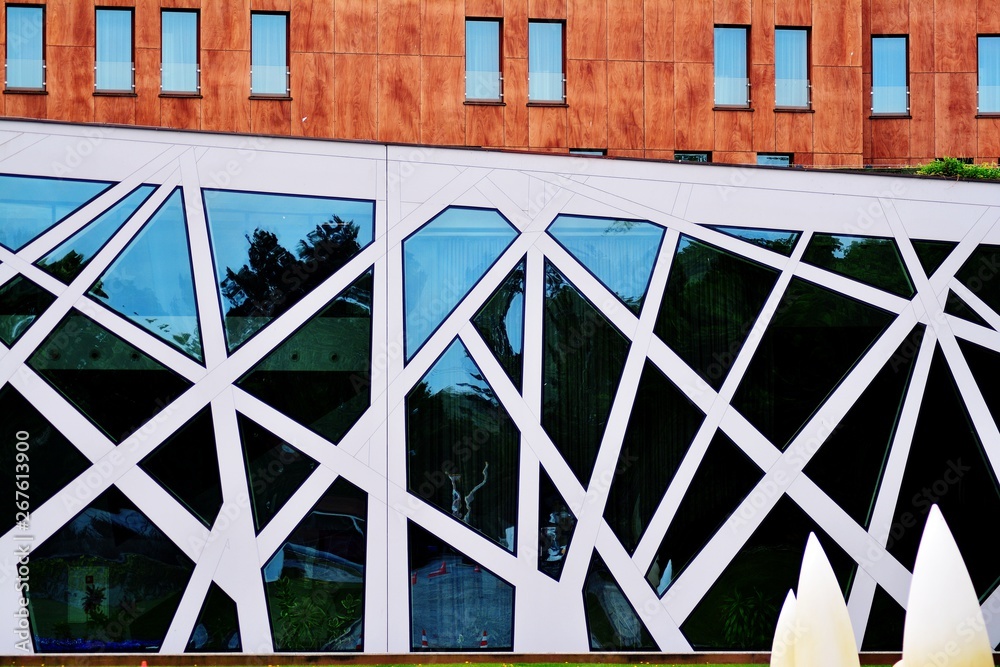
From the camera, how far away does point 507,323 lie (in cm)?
1450

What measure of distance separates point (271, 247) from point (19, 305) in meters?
3.37

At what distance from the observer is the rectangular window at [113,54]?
93.6 ft

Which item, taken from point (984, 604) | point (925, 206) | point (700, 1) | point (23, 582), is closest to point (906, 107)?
point (700, 1)

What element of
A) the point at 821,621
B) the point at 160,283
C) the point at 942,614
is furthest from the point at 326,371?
the point at 942,614

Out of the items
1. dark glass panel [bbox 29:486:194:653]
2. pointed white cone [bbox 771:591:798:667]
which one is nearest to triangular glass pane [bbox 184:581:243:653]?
dark glass panel [bbox 29:486:194:653]

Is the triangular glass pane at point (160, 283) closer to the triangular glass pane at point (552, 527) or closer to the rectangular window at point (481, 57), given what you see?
the triangular glass pane at point (552, 527)

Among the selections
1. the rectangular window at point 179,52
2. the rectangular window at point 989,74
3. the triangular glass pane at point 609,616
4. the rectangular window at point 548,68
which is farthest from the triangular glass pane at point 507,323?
the rectangular window at point 989,74

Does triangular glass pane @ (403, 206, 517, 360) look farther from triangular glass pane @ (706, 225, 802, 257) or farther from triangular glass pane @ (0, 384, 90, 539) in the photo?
triangular glass pane @ (0, 384, 90, 539)

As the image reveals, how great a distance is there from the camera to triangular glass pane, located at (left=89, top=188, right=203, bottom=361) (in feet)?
→ 45.8

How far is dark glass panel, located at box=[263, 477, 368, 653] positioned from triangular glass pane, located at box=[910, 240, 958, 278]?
28.7ft

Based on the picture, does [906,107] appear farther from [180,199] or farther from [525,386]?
[180,199]

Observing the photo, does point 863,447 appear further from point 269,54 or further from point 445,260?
point 269,54

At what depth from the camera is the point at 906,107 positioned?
30750 mm

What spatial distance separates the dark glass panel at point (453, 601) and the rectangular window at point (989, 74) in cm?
2416
